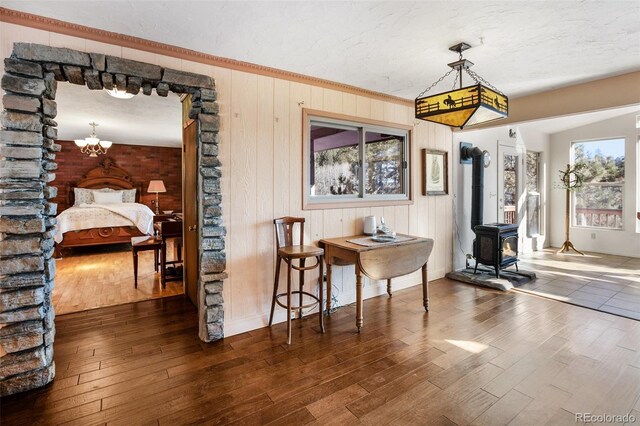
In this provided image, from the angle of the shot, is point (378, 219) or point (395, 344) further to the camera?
point (378, 219)

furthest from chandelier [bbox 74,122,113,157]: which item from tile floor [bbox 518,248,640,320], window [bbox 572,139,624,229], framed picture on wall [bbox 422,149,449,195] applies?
window [bbox 572,139,624,229]

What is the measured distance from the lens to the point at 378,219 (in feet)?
11.7

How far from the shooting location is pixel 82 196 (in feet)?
22.1

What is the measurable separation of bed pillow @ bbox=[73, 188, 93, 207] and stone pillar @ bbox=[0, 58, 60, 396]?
5.80m

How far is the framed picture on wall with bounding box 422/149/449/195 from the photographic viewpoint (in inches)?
156

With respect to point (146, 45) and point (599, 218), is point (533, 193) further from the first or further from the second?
point (146, 45)

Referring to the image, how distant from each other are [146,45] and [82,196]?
591 centimetres

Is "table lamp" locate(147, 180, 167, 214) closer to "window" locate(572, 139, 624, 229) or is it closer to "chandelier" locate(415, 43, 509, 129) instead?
"chandelier" locate(415, 43, 509, 129)

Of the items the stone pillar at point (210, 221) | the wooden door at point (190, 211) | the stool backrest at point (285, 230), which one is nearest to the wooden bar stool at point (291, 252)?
the stool backrest at point (285, 230)

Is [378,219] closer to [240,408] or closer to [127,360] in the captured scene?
[240,408]

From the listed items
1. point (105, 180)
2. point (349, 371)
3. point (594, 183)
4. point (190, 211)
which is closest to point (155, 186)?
point (105, 180)

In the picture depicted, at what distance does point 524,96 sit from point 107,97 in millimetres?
4692

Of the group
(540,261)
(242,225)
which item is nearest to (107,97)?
(242,225)

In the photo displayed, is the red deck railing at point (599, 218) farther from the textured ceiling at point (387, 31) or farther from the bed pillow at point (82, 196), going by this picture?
the bed pillow at point (82, 196)
